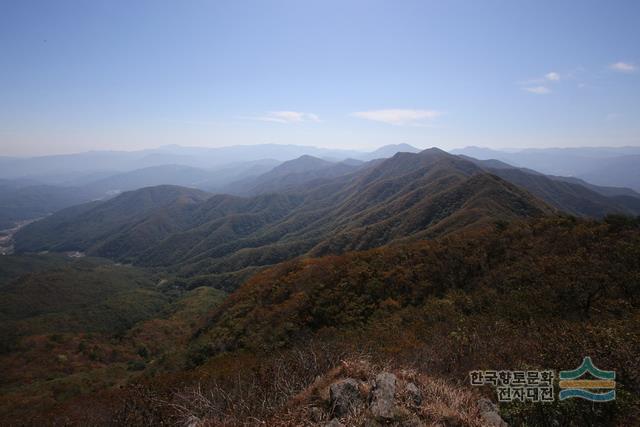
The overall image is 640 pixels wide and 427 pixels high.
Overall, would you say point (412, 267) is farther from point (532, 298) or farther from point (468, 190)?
point (468, 190)

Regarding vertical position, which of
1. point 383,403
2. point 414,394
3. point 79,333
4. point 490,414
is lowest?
point 79,333

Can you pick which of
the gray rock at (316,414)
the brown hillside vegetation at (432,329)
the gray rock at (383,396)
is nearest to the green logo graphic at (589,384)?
the brown hillside vegetation at (432,329)

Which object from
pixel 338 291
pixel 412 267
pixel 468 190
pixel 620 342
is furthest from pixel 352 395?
pixel 468 190

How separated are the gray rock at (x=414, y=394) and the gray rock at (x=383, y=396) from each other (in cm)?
37

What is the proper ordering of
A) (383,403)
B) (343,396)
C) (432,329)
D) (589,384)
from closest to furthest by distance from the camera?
(383,403) → (343,396) → (589,384) → (432,329)

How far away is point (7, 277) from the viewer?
627 feet

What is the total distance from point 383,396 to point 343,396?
2.86ft

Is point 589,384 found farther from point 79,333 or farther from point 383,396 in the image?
point 79,333

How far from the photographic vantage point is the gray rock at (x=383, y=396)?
609 centimetres

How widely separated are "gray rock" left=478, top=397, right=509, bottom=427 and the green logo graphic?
1692 mm

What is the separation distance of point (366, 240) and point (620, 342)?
91.7 metres

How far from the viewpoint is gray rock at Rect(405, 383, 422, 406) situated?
22.1 ft

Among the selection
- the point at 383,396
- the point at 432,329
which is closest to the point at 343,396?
the point at 383,396

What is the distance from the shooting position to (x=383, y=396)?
652 cm
